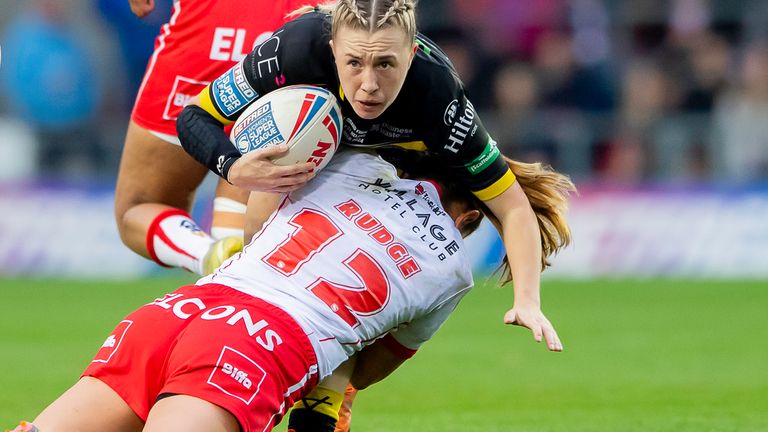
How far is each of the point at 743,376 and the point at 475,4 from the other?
322 inches

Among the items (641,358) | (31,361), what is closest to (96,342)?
(31,361)

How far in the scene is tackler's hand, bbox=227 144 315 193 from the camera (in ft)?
15.0

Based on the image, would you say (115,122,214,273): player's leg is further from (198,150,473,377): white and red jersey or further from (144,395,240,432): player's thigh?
(144,395,240,432): player's thigh

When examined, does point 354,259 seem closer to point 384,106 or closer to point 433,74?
point 384,106

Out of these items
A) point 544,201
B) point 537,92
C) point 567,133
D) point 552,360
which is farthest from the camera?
point 537,92

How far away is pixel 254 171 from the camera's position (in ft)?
15.0

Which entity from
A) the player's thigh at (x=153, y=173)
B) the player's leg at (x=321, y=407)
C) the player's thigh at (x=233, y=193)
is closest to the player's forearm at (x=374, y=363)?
the player's leg at (x=321, y=407)

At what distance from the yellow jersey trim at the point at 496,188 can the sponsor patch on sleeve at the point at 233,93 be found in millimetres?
898

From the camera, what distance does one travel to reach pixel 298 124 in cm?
458

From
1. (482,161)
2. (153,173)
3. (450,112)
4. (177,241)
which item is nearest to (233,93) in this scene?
(450,112)

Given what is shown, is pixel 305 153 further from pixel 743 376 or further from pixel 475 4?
pixel 475 4

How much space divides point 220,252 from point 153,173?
36.3 inches

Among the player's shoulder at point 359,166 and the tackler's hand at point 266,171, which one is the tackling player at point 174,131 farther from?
the tackler's hand at point 266,171

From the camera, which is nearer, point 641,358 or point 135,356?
point 135,356
